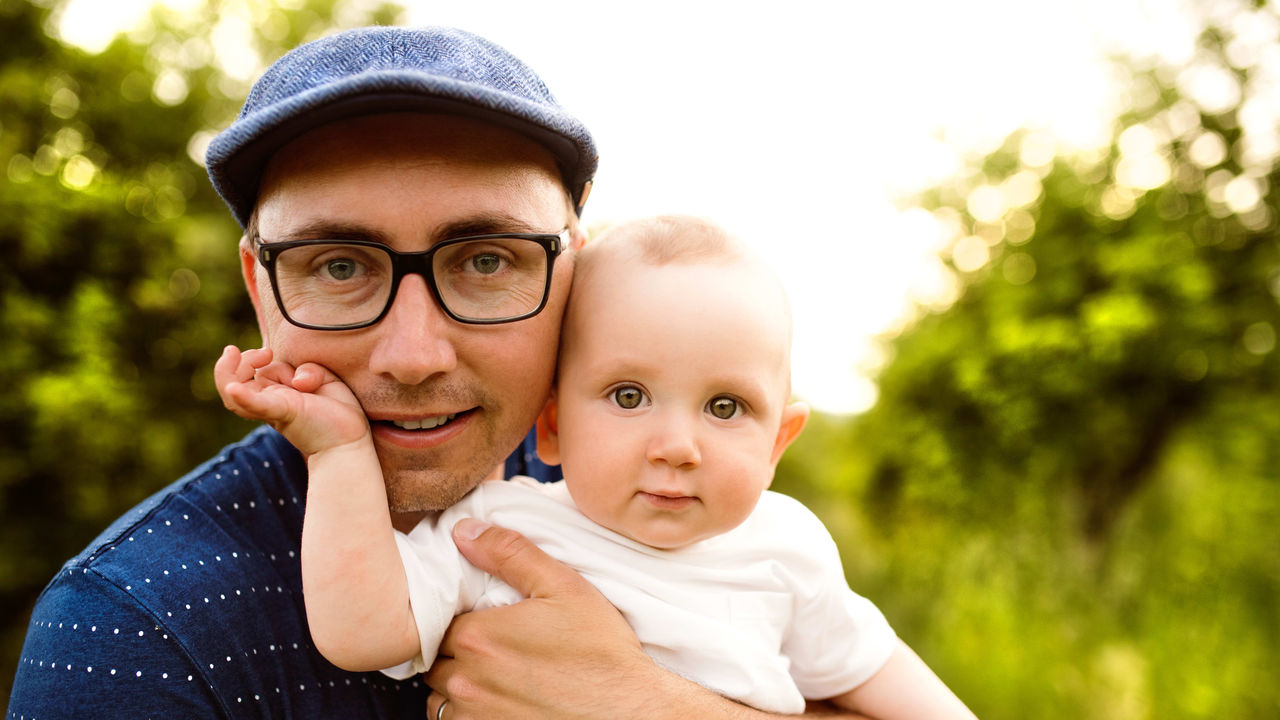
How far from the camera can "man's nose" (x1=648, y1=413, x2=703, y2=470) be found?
158cm

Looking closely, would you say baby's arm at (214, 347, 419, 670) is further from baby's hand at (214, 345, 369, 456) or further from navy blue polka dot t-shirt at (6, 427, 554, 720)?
navy blue polka dot t-shirt at (6, 427, 554, 720)

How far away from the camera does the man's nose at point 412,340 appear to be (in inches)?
62.9

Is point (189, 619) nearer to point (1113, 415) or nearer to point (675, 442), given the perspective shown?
point (675, 442)

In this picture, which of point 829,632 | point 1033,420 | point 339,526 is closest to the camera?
point 339,526

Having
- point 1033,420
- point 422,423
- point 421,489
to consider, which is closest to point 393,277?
point 422,423

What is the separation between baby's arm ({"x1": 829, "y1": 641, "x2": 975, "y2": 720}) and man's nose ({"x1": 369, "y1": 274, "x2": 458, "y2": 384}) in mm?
1217

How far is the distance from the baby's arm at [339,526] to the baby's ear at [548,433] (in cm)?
43

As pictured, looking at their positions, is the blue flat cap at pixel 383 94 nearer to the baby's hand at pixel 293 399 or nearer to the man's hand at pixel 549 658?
the baby's hand at pixel 293 399

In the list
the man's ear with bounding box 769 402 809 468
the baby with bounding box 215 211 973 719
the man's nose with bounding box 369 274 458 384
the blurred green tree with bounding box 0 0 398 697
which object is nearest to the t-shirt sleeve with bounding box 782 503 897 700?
the baby with bounding box 215 211 973 719

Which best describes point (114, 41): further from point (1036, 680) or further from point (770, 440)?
point (1036, 680)

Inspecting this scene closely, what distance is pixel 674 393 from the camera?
163 centimetres

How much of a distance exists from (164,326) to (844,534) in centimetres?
651

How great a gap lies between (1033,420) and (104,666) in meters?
5.58

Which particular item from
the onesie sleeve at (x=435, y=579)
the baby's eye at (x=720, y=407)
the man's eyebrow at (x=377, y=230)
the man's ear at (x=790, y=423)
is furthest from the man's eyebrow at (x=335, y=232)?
the man's ear at (x=790, y=423)
